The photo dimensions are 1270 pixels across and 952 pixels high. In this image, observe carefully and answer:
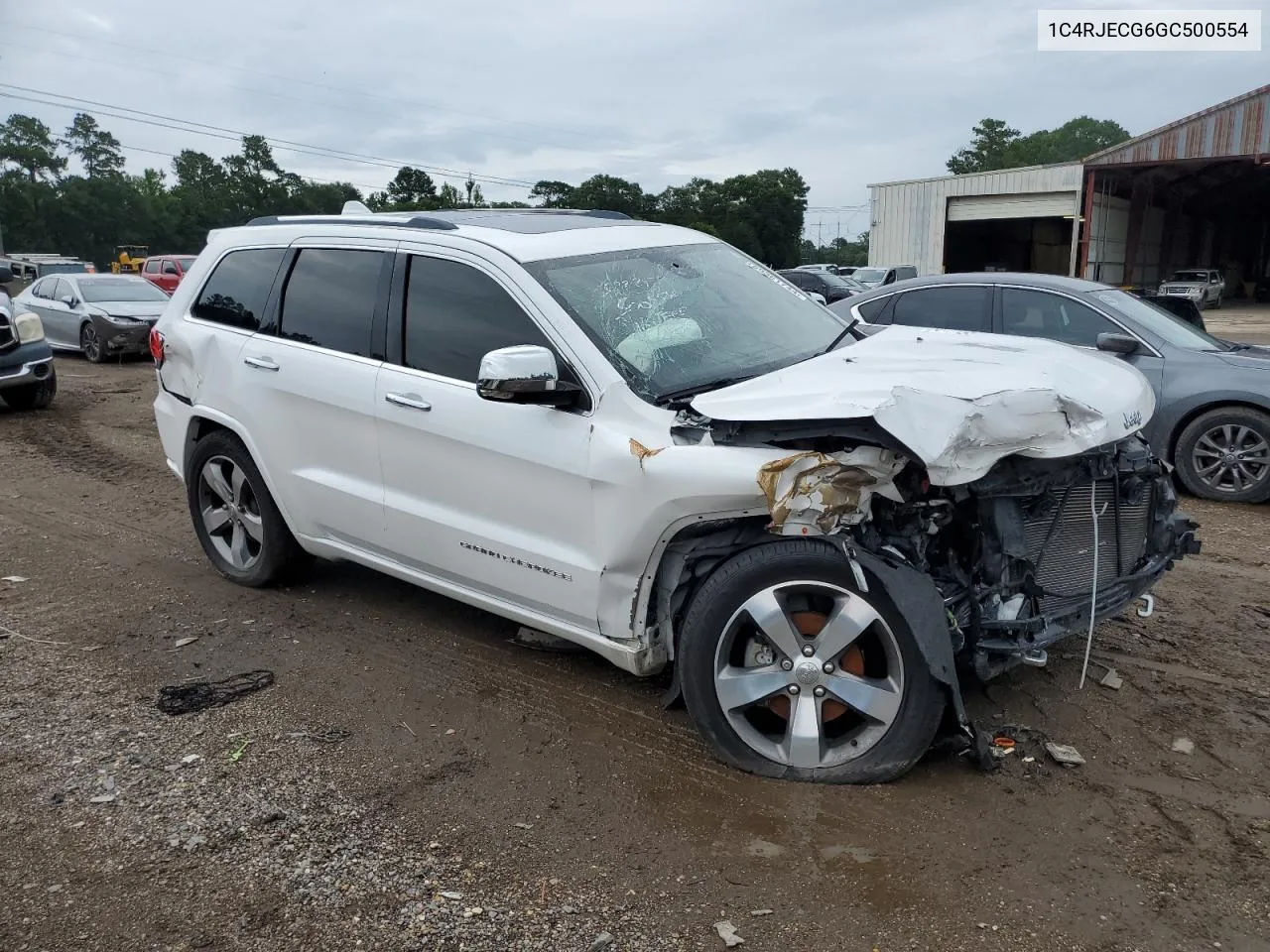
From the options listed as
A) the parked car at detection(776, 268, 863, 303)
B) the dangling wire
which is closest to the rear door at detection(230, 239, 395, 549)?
the dangling wire

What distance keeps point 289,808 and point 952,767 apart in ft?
7.47

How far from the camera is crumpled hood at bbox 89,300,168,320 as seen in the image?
15.8 meters

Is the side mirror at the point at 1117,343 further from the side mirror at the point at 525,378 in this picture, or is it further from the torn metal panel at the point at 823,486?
the side mirror at the point at 525,378

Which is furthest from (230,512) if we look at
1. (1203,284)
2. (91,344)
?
(1203,284)

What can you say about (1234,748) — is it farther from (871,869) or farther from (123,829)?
(123,829)

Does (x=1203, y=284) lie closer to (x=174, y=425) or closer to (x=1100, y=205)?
(x=1100, y=205)

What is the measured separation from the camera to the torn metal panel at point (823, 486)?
308 centimetres

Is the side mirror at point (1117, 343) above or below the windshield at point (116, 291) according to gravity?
below

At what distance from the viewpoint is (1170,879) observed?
283 cm

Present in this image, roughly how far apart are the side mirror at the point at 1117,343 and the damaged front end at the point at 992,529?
146 inches

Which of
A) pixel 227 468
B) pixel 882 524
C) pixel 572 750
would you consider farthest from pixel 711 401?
pixel 227 468

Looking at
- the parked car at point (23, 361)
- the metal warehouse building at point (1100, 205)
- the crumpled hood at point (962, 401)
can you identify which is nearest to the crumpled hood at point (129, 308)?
the parked car at point (23, 361)

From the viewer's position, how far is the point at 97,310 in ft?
51.7

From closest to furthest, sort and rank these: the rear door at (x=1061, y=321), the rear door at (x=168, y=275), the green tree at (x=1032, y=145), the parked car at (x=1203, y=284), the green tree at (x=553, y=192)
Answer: the rear door at (x=1061, y=321) < the rear door at (x=168, y=275) < the parked car at (x=1203, y=284) < the green tree at (x=553, y=192) < the green tree at (x=1032, y=145)
